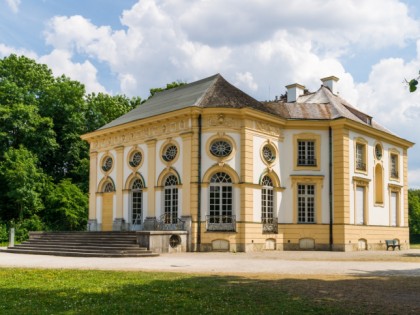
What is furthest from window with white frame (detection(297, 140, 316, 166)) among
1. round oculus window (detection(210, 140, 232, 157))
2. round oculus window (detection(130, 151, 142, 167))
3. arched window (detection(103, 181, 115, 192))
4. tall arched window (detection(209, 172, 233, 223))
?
arched window (detection(103, 181, 115, 192))

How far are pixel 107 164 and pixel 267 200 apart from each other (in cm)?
1039

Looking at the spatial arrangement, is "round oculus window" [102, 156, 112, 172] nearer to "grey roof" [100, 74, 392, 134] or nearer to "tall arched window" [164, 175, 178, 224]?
"grey roof" [100, 74, 392, 134]

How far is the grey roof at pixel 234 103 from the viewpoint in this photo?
26.8 metres

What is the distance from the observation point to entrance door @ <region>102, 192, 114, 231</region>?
30.9m

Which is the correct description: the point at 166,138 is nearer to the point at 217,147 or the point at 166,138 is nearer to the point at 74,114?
the point at 217,147

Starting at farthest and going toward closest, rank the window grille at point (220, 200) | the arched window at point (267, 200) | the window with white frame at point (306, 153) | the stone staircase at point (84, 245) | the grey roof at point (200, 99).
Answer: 1. the window with white frame at point (306, 153)
2. the arched window at point (267, 200)
3. the grey roof at point (200, 99)
4. the window grille at point (220, 200)
5. the stone staircase at point (84, 245)

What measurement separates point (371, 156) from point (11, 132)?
976 inches

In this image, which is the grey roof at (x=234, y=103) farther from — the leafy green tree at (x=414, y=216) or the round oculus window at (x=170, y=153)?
the leafy green tree at (x=414, y=216)

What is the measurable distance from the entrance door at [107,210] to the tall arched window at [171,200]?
516 centimetres

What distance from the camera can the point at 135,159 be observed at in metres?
29.3

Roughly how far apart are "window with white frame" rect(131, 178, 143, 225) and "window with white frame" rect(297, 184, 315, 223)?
28.3 feet

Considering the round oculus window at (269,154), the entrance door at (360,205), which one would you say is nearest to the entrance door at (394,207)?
the entrance door at (360,205)

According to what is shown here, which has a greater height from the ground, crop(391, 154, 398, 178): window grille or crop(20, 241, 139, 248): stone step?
crop(391, 154, 398, 178): window grille

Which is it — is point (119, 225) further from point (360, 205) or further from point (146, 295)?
point (146, 295)
